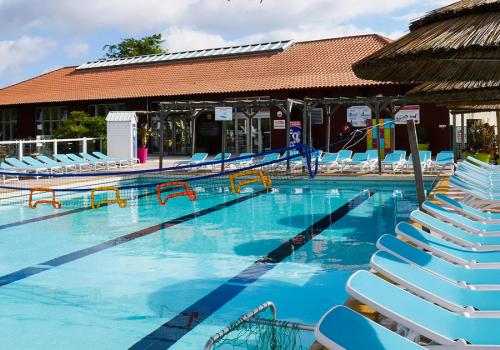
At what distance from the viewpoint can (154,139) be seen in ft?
97.1

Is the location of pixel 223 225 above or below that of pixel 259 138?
below

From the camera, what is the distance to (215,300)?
6.44m

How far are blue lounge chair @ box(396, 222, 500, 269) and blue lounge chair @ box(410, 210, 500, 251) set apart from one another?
18cm

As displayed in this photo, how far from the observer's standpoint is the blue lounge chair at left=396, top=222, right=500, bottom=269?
4.40 meters

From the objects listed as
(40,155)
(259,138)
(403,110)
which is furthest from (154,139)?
(403,110)

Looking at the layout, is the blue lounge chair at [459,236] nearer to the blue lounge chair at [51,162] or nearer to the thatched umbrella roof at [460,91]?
the thatched umbrella roof at [460,91]

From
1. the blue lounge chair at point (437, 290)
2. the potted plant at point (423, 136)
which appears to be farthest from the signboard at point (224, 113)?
the blue lounge chair at point (437, 290)

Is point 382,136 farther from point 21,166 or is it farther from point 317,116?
point 21,166

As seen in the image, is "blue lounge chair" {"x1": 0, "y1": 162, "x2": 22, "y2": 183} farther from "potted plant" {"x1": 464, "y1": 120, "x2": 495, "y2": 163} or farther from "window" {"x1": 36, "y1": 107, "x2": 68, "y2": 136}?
"window" {"x1": 36, "y1": 107, "x2": 68, "y2": 136}

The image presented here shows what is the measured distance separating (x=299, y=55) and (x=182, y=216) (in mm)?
18417

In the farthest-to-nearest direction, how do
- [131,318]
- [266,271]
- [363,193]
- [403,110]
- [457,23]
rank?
1. [403,110]
2. [363,193]
3. [266,271]
4. [131,318]
5. [457,23]

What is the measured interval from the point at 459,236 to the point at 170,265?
4267mm

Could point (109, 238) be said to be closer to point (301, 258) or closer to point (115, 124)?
point (301, 258)

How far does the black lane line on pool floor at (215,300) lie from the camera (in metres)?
5.27
